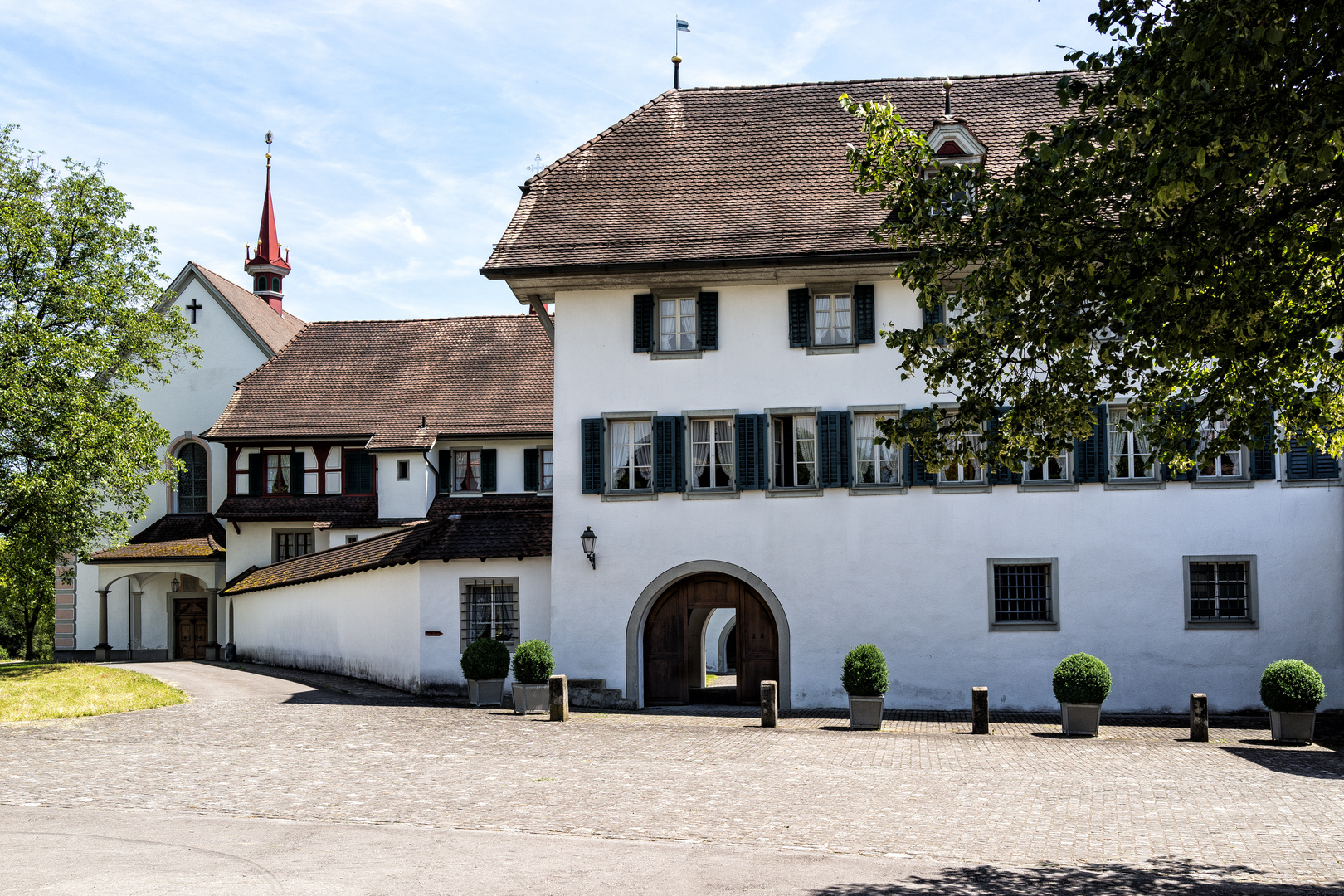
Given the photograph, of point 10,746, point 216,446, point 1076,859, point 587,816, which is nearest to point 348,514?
point 216,446

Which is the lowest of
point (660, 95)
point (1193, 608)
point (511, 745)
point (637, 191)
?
point (511, 745)

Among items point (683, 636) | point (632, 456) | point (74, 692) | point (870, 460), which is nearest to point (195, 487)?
point (74, 692)

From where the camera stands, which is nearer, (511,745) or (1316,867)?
(1316,867)

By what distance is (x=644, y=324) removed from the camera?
76.7 ft

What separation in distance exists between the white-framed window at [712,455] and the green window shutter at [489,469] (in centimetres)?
1530

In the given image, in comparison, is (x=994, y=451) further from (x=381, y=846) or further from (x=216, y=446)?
(x=216, y=446)

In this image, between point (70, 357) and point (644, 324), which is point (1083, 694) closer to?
point (644, 324)

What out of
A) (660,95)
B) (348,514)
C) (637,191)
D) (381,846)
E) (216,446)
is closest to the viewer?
(381,846)

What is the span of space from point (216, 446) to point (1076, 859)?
37074mm

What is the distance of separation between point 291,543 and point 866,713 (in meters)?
25.1

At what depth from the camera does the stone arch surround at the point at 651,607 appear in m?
22.7

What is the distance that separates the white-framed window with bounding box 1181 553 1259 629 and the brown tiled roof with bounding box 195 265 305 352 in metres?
32.0

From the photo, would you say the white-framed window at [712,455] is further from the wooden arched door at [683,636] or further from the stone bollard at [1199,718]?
the stone bollard at [1199,718]

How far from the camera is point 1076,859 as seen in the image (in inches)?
386
